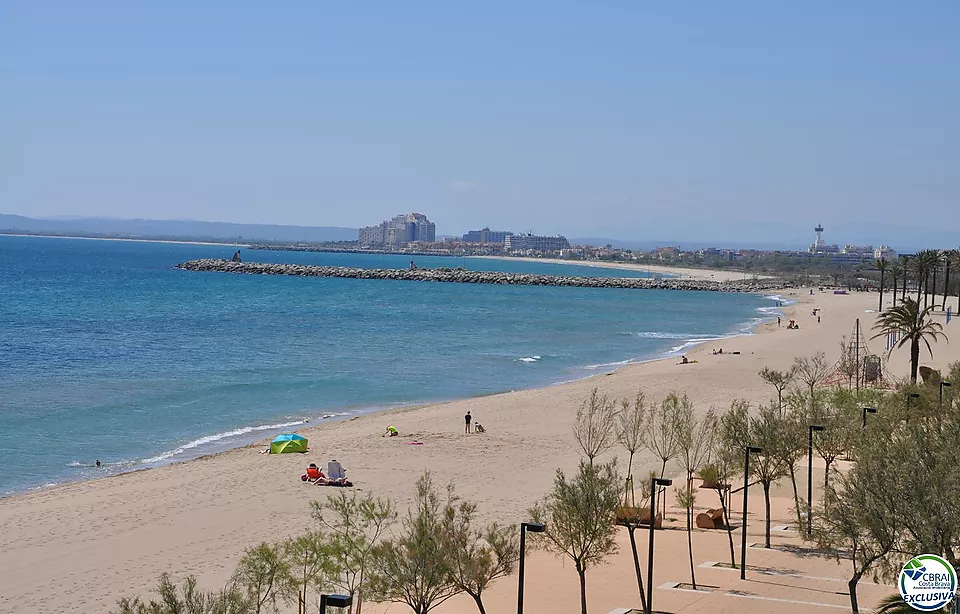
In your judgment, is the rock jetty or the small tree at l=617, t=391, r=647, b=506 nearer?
the small tree at l=617, t=391, r=647, b=506

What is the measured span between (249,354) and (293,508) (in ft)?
101

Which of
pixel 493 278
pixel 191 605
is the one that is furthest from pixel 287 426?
pixel 493 278

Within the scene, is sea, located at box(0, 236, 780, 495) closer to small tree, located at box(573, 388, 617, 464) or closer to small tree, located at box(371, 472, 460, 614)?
small tree, located at box(573, 388, 617, 464)

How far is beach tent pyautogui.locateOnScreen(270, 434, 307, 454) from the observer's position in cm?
2734

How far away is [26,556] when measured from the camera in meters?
18.1

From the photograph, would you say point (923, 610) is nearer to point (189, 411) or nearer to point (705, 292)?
point (189, 411)

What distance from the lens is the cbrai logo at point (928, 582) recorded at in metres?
9.37

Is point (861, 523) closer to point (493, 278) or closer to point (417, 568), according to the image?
point (417, 568)

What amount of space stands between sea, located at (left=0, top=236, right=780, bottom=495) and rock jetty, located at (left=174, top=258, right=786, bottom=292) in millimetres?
30872

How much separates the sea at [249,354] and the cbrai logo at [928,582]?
20.7m

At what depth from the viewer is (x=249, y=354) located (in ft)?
169

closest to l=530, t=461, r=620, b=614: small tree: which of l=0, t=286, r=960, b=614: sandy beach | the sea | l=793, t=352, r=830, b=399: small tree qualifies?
l=0, t=286, r=960, b=614: sandy beach

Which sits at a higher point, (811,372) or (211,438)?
(811,372)

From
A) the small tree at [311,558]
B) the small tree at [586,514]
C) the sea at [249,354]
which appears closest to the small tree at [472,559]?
the small tree at [586,514]
